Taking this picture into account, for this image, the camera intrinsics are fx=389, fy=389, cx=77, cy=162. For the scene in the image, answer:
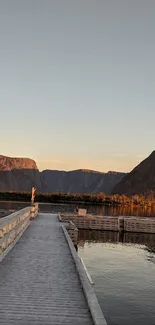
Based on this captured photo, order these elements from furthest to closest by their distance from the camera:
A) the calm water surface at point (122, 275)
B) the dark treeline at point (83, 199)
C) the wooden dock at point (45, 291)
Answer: the dark treeline at point (83, 199) < the calm water surface at point (122, 275) < the wooden dock at point (45, 291)

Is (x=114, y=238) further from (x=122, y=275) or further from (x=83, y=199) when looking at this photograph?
(x=83, y=199)

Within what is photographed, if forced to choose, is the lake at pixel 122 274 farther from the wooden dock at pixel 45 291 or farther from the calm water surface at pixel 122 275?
the wooden dock at pixel 45 291

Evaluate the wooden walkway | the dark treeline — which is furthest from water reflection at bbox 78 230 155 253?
the dark treeline

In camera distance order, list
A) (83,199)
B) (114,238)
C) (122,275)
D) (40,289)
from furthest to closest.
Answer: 1. (83,199)
2. (114,238)
3. (122,275)
4. (40,289)

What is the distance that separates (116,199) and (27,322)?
17882 centimetres

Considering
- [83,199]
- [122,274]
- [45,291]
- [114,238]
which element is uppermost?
[83,199]

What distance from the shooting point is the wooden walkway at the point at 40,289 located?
8.84 metres

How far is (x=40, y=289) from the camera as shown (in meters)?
11.3

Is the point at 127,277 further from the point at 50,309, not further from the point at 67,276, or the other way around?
the point at 50,309

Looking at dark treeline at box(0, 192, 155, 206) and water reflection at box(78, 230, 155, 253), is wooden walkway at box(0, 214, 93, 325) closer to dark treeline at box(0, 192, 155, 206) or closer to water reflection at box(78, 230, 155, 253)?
water reflection at box(78, 230, 155, 253)

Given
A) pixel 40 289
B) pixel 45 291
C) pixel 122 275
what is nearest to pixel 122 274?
pixel 122 275

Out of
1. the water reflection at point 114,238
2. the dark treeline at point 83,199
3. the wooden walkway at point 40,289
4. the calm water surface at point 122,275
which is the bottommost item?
the calm water surface at point 122,275

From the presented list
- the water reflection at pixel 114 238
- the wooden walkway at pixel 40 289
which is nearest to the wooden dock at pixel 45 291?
the wooden walkway at pixel 40 289

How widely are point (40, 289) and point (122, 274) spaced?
12.6m
